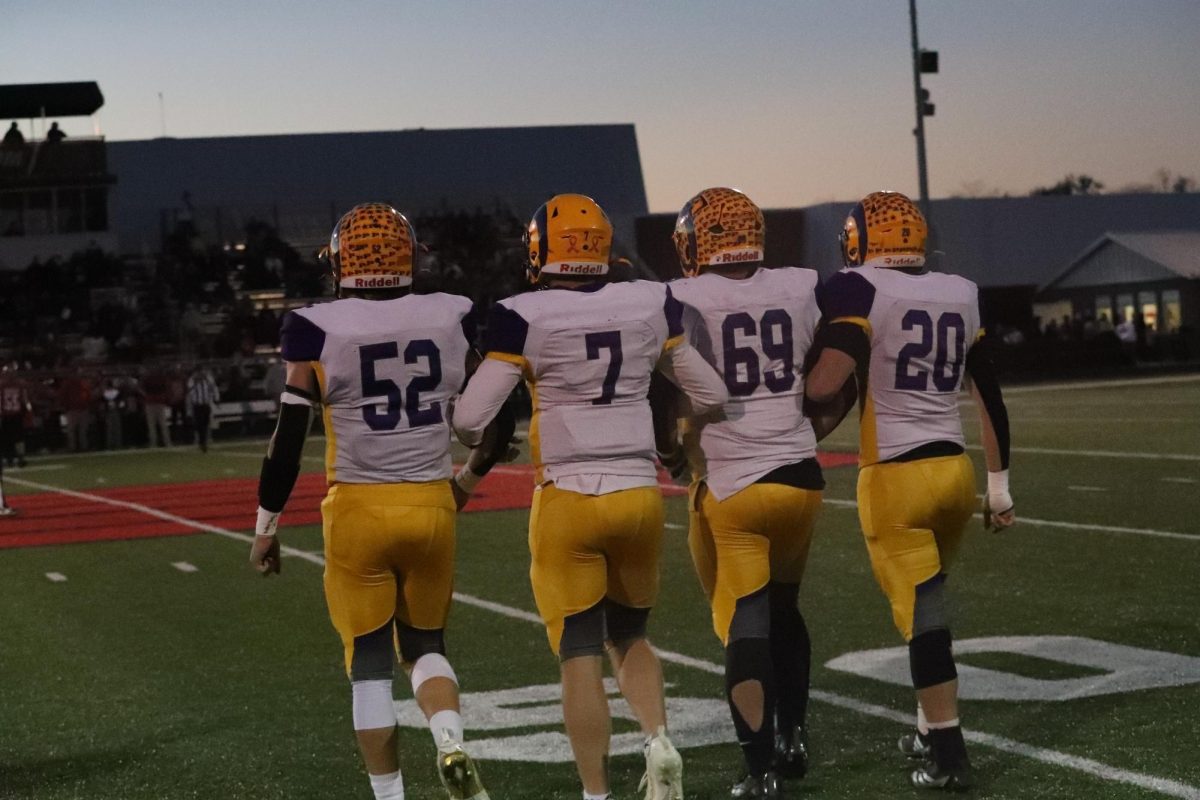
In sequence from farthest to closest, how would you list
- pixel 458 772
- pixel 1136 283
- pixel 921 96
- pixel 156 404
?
1. pixel 1136 283
2. pixel 921 96
3. pixel 156 404
4. pixel 458 772

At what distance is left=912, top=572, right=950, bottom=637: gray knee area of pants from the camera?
4.88 m

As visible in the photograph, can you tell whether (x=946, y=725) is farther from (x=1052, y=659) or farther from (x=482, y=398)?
(x=1052, y=659)

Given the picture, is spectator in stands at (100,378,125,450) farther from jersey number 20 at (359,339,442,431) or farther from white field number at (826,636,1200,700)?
jersey number 20 at (359,339,442,431)

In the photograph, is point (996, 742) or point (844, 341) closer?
point (844, 341)

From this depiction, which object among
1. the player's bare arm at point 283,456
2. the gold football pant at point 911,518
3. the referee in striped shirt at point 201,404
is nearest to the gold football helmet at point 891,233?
the gold football pant at point 911,518

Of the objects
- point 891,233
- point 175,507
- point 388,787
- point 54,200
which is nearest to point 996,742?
point 891,233

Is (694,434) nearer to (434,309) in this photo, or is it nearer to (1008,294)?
(434,309)

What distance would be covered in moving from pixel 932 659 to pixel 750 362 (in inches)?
40.1

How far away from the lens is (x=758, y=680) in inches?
184

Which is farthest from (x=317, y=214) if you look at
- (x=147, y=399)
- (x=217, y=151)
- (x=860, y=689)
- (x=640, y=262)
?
(x=860, y=689)

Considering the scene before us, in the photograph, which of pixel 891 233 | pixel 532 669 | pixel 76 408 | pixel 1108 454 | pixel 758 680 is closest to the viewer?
pixel 758 680

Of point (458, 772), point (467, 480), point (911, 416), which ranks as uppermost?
point (911, 416)

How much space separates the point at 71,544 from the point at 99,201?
26967 mm

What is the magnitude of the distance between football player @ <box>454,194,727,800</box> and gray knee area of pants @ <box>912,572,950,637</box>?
2.74ft
